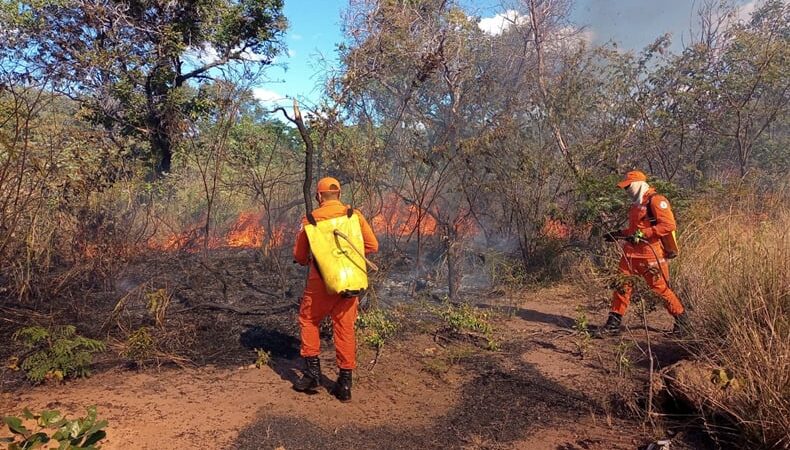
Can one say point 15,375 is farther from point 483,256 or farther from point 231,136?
point 483,256

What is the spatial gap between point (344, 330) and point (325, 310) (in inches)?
8.8

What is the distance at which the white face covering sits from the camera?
5.47m

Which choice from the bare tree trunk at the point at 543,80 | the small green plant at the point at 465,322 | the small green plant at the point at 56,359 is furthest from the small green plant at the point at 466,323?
the bare tree trunk at the point at 543,80

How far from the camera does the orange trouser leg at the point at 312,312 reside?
12.8ft

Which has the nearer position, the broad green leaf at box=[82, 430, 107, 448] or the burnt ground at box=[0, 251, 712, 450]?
the broad green leaf at box=[82, 430, 107, 448]

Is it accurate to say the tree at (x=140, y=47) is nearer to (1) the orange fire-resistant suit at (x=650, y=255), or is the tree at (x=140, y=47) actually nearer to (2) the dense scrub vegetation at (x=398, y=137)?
(2) the dense scrub vegetation at (x=398, y=137)

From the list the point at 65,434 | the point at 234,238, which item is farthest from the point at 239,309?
the point at 234,238

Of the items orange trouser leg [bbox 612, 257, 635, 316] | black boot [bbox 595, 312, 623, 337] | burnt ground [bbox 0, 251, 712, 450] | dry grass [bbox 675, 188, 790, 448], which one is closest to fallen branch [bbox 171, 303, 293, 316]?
burnt ground [bbox 0, 251, 712, 450]

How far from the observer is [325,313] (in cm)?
393

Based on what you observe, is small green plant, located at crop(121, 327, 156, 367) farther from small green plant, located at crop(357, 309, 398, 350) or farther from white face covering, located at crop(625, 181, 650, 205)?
white face covering, located at crop(625, 181, 650, 205)

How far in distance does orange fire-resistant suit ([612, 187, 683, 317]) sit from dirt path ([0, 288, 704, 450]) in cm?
71

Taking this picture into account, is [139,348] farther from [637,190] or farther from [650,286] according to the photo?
[637,190]

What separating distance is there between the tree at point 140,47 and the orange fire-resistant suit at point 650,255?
245 inches

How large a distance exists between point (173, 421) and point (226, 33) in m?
7.39
